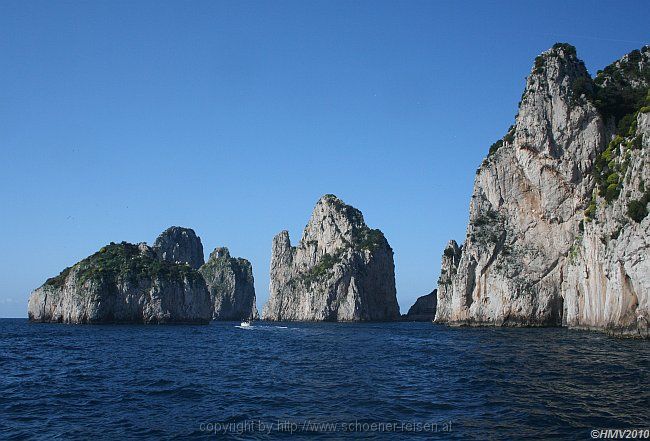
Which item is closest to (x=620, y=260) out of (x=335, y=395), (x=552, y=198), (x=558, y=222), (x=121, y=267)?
(x=558, y=222)

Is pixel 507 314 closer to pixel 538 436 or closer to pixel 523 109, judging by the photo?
pixel 523 109

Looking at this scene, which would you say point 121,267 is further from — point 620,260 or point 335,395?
point 335,395

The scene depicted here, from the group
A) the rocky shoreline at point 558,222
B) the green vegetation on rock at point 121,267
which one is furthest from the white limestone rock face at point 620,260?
the green vegetation on rock at point 121,267

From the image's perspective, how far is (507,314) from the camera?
97.2 meters

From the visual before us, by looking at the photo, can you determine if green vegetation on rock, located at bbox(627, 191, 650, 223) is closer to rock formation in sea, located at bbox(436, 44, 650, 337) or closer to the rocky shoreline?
the rocky shoreline

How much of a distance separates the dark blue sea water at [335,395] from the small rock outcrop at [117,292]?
93.3 meters

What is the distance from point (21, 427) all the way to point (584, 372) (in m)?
30.7

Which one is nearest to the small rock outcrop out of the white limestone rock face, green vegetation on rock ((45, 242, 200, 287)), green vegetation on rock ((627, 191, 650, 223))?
green vegetation on rock ((45, 242, 200, 287))

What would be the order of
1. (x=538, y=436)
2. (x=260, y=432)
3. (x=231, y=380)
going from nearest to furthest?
(x=538, y=436)
(x=260, y=432)
(x=231, y=380)

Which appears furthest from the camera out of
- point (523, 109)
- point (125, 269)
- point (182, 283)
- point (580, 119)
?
point (182, 283)

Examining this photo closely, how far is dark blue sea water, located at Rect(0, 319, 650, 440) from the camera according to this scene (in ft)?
70.0

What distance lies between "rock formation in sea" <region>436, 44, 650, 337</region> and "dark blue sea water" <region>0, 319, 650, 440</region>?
93.4ft

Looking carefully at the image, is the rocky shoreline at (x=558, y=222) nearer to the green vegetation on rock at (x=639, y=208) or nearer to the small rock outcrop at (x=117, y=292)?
the green vegetation on rock at (x=639, y=208)

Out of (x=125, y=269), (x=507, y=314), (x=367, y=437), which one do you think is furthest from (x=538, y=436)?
(x=125, y=269)
